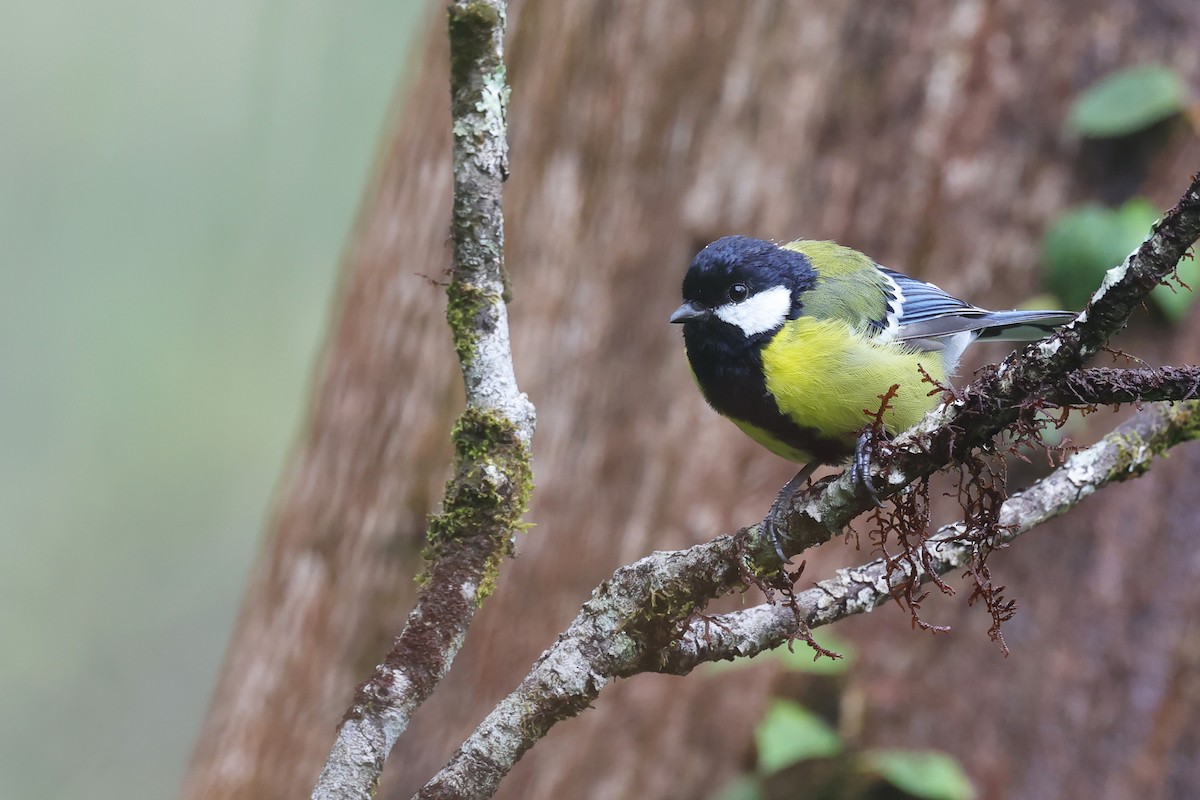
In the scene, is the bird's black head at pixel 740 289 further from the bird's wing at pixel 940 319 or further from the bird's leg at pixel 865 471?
the bird's leg at pixel 865 471

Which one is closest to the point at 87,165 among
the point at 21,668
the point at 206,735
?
the point at 21,668

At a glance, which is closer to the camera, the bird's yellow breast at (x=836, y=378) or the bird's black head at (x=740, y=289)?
the bird's yellow breast at (x=836, y=378)

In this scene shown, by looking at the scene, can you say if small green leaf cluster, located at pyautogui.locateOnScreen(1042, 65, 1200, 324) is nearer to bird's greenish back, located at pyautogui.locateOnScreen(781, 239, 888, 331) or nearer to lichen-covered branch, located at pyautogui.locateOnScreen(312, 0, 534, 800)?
bird's greenish back, located at pyautogui.locateOnScreen(781, 239, 888, 331)

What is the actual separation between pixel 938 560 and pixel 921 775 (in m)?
1.92

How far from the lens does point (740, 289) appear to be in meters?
2.70

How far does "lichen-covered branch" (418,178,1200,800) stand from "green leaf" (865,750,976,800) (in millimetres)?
1905

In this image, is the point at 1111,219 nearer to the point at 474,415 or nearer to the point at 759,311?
the point at 759,311

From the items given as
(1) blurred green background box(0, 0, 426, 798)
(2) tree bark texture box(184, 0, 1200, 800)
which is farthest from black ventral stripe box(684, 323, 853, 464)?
(1) blurred green background box(0, 0, 426, 798)

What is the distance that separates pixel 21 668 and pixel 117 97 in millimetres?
5494

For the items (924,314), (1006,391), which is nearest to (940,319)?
(924,314)

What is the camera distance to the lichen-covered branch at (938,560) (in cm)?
181

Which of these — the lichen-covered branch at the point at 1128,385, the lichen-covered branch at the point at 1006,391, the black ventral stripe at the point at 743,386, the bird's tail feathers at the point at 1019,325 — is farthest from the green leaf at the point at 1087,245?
the lichen-covered branch at the point at 1128,385

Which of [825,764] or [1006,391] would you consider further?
[825,764]

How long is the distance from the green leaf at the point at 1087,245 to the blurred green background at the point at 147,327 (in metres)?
6.97
